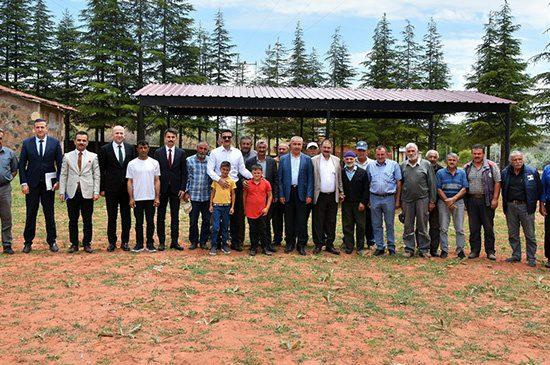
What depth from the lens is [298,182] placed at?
676cm

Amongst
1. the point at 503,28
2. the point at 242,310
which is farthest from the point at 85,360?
the point at 503,28

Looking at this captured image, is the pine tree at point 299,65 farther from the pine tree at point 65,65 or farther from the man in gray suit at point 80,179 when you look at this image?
the man in gray suit at point 80,179

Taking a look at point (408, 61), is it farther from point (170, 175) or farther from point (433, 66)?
point (170, 175)

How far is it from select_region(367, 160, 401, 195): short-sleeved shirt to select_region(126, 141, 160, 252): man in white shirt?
3.28 meters

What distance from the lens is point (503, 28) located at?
76.9 feet

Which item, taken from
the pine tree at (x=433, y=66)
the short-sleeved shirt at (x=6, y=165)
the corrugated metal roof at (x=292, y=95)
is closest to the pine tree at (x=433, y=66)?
the pine tree at (x=433, y=66)

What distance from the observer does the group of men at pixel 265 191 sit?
21.0 ft

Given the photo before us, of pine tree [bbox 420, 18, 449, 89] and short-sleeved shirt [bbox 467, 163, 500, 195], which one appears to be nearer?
short-sleeved shirt [bbox 467, 163, 500, 195]

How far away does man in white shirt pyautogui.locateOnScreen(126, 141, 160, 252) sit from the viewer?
645 centimetres

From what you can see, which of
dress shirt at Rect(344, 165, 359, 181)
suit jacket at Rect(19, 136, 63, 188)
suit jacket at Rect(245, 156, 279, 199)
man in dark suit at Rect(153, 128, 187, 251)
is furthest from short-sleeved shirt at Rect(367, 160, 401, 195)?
suit jacket at Rect(19, 136, 63, 188)

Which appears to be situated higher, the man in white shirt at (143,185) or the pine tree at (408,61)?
the pine tree at (408,61)

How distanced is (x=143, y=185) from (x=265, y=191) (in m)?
1.78

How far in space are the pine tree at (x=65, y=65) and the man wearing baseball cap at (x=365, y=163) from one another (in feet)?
82.5

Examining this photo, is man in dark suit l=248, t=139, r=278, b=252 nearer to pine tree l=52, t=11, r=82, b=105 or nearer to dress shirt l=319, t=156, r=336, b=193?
Answer: dress shirt l=319, t=156, r=336, b=193
